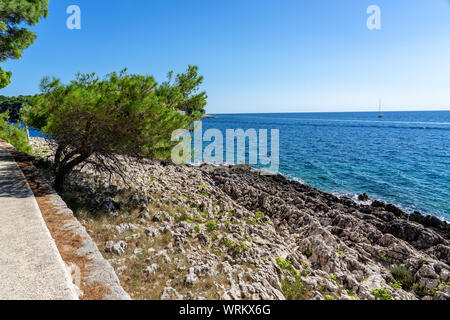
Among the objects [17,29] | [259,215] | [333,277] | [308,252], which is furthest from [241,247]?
[17,29]

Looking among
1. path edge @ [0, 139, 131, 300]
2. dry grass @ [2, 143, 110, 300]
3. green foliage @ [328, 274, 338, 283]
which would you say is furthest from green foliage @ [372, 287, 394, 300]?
dry grass @ [2, 143, 110, 300]

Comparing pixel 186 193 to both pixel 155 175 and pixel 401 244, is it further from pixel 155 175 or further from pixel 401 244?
pixel 401 244

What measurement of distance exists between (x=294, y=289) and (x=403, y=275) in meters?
4.61

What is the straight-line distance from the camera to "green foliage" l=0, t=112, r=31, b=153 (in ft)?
50.4

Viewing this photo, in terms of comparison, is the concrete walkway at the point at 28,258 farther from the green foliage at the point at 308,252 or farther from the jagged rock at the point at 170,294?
the green foliage at the point at 308,252

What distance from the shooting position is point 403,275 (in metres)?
7.52

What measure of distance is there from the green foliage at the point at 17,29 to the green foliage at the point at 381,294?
53.7 ft

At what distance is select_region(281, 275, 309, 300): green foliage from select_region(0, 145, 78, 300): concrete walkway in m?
4.60

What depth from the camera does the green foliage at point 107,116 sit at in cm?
737

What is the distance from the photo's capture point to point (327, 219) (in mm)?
11695

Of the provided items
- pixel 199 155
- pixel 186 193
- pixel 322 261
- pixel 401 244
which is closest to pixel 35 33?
pixel 186 193
